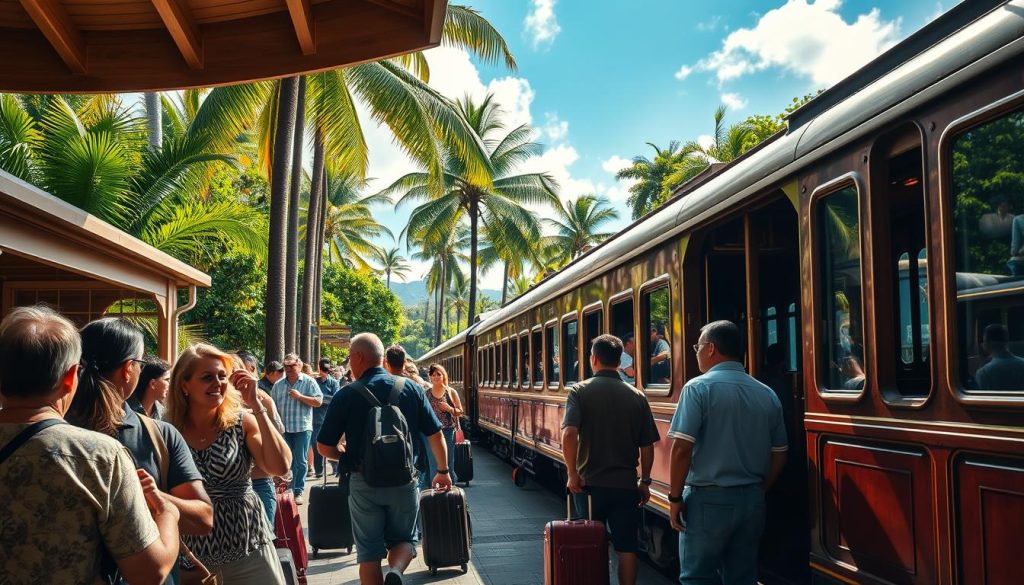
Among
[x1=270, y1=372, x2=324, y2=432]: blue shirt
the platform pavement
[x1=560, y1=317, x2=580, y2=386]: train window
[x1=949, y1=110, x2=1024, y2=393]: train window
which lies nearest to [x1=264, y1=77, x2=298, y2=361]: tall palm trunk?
the platform pavement

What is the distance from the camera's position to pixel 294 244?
1995 centimetres

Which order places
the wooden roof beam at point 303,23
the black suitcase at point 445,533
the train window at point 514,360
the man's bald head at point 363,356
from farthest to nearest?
the train window at point 514,360 < the black suitcase at point 445,533 < the man's bald head at point 363,356 < the wooden roof beam at point 303,23

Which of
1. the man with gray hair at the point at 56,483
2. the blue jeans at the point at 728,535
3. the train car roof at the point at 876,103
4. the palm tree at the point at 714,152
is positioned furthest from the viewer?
the palm tree at the point at 714,152

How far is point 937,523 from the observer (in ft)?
12.2

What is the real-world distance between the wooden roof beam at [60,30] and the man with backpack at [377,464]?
8.50ft

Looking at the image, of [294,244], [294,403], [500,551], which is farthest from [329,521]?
[294,244]

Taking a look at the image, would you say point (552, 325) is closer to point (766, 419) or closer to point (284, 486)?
point (284, 486)

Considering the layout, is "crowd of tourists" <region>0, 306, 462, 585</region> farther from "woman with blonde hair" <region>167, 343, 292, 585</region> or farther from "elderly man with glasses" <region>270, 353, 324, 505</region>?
"elderly man with glasses" <region>270, 353, 324, 505</region>

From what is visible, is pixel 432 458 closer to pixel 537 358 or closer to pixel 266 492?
pixel 537 358

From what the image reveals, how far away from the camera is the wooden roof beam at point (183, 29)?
5.31m

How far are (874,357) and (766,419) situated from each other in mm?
862

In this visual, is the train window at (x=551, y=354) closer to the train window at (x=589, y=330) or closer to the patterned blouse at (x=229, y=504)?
the train window at (x=589, y=330)

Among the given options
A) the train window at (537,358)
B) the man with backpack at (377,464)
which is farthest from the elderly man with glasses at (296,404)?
the man with backpack at (377,464)

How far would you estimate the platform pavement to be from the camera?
7.67m
